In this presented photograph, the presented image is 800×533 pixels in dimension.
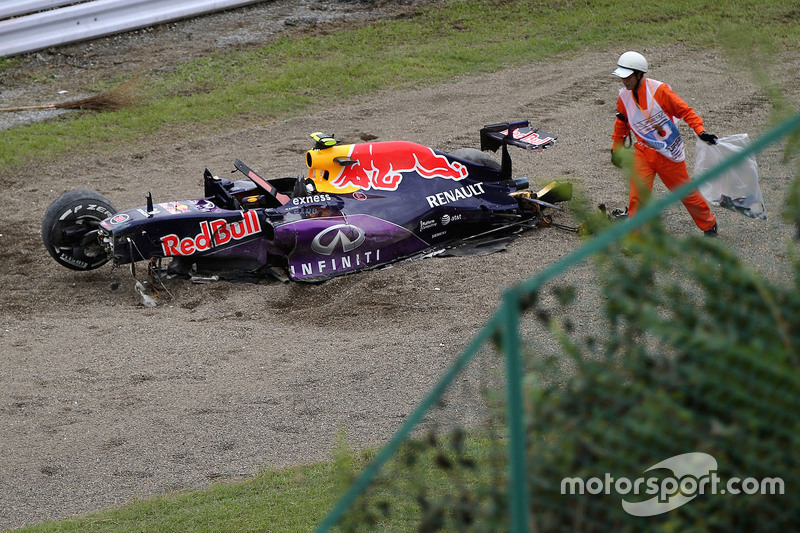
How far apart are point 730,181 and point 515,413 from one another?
275 inches

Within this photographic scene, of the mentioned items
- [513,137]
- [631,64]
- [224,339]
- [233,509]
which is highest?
[631,64]

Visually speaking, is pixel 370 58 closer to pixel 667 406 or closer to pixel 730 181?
pixel 730 181

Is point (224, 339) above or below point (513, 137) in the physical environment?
below

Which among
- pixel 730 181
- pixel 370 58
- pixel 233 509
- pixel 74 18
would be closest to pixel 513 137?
pixel 730 181

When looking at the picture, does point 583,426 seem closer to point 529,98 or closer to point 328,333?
point 328,333

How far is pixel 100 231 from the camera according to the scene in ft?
30.4

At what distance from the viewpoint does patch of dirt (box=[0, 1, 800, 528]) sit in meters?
6.16

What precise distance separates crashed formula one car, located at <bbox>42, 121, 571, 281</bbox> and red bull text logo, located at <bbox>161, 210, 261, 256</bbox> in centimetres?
1

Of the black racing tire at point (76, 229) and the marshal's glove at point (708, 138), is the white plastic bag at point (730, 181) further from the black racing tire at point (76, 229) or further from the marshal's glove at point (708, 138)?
the black racing tire at point (76, 229)

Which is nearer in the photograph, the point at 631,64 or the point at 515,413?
the point at 515,413

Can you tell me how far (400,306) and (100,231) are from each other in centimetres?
328

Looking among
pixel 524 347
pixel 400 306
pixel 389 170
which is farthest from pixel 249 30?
pixel 524 347

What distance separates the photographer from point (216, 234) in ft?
30.5

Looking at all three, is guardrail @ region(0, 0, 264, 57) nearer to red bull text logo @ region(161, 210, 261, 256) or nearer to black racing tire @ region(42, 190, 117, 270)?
black racing tire @ region(42, 190, 117, 270)
